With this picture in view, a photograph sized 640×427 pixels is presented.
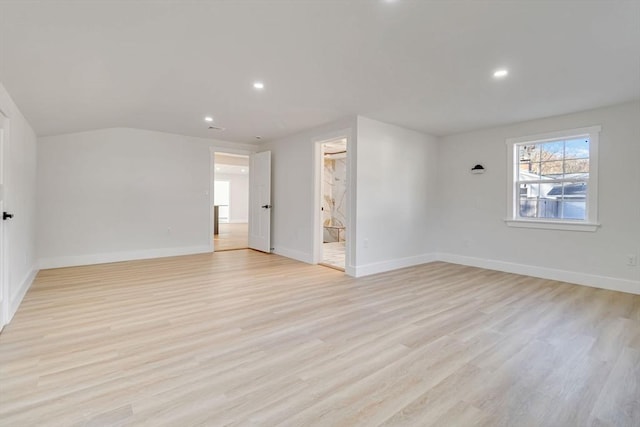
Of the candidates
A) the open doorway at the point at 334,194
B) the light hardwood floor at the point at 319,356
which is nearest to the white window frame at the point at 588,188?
the light hardwood floor at the point at 319,356

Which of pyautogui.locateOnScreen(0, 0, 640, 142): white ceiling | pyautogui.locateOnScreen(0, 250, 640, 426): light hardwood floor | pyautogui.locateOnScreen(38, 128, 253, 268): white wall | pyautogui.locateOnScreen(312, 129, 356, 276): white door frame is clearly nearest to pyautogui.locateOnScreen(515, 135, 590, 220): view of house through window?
pyautogui.locateOnScreen(0, 0, 640, 142): white ceiling

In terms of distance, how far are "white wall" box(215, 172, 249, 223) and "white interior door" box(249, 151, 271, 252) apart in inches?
315

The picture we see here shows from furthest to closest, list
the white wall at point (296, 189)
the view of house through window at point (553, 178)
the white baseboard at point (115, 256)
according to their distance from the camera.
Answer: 1. the white wall at point (296, 189)
2. the white baseboard at point (115, 256)
3. the view of house through window at point (553, 178)

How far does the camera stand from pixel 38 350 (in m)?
2.24

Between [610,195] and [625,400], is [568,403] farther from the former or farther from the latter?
[610,195]

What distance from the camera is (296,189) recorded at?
577 cm

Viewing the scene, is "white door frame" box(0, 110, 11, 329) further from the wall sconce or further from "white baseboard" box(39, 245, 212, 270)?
the wall sconce

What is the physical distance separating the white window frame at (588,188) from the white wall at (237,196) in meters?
11.8

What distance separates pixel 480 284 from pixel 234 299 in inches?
126

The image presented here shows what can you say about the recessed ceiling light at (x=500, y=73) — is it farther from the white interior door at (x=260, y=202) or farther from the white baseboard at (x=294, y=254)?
the white interior door at (x=260, y=202)

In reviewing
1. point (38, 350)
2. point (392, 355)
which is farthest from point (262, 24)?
point (38, 350)

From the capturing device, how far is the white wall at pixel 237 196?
48.5 feet

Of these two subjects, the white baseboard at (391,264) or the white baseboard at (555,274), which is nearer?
the white baseboard at (555,274)

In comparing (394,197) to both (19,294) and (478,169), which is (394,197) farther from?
(19,294)
